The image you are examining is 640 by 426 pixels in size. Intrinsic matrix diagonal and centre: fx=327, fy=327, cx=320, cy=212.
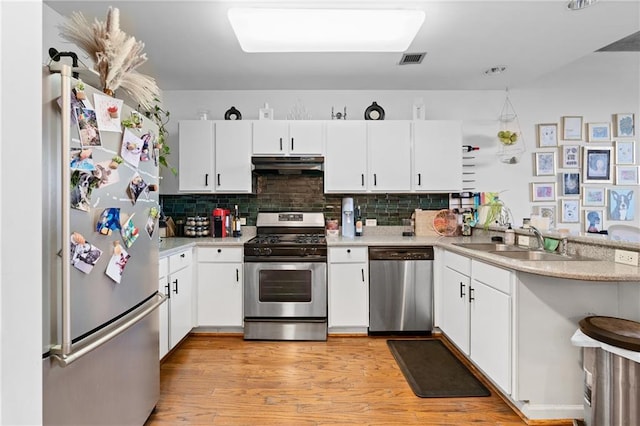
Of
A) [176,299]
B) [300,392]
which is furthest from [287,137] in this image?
[300,392]

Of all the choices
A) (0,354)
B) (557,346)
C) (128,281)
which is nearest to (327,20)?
(128,281)

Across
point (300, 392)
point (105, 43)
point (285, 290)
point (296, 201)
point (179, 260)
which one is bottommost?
point (300, 392)

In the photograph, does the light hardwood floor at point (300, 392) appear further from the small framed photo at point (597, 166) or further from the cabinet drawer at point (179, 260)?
the small framed photo at point (597, 166)

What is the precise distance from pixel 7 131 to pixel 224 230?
114 inches

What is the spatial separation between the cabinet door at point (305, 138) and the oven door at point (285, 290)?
1.17 meters

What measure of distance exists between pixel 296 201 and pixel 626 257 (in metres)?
2.75

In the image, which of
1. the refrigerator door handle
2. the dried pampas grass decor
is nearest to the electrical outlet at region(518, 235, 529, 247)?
the refrigerator door handle

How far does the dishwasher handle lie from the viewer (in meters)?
3.10

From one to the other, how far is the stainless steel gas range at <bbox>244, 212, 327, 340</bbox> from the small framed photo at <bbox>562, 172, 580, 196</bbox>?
2.92 metres

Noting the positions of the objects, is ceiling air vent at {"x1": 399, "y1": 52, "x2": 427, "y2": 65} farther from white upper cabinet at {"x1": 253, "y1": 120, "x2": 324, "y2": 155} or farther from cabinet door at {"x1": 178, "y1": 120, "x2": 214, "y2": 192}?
cabinet door at {"x1": 178, "y1": 120, "x2": 214, "y2": 192}

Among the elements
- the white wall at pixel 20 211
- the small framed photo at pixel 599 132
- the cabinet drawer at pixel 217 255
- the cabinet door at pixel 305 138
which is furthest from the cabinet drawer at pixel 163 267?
the small framed photo at pixel 599 132

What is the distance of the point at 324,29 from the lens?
7.25ft

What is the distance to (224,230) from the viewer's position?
350 cm

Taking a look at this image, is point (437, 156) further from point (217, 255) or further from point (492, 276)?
point (217, 255)
